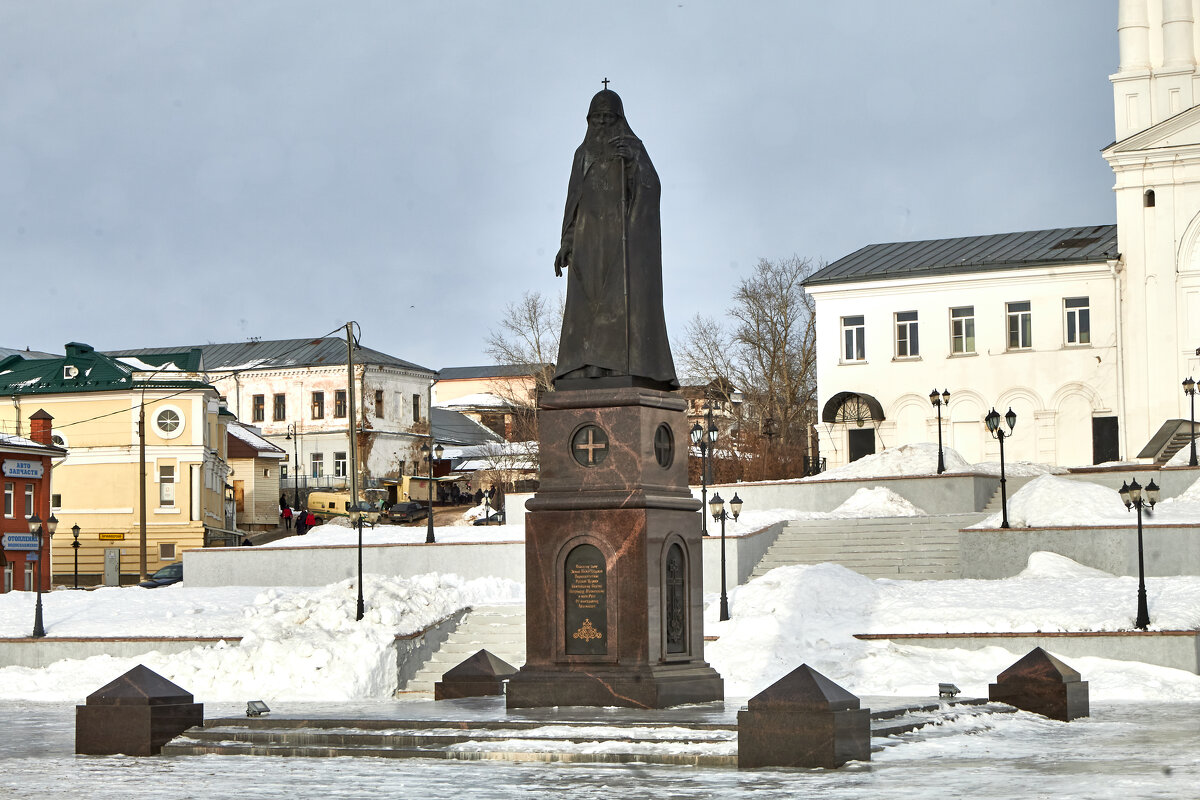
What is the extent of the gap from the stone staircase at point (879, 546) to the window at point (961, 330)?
18.4m

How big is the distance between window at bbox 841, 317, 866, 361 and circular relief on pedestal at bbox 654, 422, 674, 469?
131ft

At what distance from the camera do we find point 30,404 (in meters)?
62.2

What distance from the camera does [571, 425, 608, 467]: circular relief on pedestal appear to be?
14.3 metres

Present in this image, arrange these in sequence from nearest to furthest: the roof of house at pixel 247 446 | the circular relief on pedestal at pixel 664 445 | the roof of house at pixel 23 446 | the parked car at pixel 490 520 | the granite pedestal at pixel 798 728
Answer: the granite pedestal at pixel 798 728 < the circular relief on pedestal at pixel 664 445 < the parked car at pixel 490 520 < the roof of house at pixel 23 446 < the roof of house at pixel 247 446

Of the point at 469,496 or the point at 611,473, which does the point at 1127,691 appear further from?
the point at 469,496

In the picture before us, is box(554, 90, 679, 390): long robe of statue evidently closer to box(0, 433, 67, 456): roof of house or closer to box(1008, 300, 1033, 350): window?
box(0, 433, 67, 456): roof of house

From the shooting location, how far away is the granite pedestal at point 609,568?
13.8 metres

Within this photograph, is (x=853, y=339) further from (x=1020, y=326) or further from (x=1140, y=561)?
(x=1140, y=561)

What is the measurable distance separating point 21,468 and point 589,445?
3789cm

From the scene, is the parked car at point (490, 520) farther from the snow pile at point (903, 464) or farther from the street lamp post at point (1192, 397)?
the street lamp post at point (1192, 397)

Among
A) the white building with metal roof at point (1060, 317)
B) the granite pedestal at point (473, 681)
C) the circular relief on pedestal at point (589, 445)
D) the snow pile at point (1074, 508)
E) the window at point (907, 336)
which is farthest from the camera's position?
the window at point (907, 336)

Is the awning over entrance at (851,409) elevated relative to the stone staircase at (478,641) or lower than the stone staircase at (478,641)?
elevated

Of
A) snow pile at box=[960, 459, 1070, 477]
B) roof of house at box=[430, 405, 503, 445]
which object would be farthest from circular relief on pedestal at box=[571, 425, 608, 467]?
roof of house at box=[430, 405, 503, 445]

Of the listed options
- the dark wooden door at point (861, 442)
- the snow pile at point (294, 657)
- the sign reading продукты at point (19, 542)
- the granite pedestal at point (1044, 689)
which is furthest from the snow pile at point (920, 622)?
the sign reading продукты at point (19, 542)
